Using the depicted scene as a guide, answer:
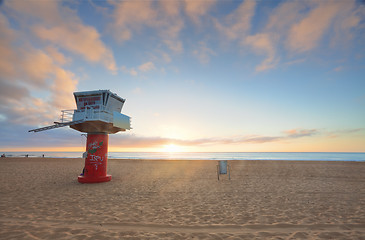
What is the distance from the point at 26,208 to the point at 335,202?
54.7 ft

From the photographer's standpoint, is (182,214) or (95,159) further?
(95,159)

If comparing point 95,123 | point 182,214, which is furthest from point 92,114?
point 182,214

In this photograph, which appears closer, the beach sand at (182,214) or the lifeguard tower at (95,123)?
the beach sand at (182,214)

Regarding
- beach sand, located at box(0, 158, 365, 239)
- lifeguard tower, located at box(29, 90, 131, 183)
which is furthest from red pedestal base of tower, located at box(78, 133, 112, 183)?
beach sand, located at box(0, 158, 365, 239)

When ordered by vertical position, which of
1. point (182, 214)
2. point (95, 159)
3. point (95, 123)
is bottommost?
point (182, 214)

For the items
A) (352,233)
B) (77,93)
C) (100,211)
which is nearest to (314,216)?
(352,233)

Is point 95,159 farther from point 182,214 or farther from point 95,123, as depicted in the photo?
point 182,214

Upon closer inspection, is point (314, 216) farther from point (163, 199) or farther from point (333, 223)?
point (163, 199)

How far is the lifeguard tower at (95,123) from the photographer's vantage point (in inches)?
625

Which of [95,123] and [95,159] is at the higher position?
[95,123]

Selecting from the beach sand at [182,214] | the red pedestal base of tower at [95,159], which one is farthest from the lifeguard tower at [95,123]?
the beach sand at [182,214]

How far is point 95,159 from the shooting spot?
16781 mm

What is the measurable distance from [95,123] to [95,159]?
10.9 feet

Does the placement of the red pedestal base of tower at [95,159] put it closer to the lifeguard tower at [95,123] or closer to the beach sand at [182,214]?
the lifeguard tower at [95,123]
